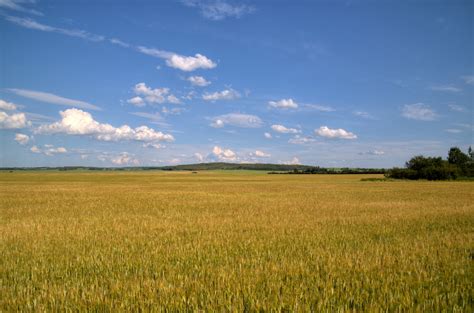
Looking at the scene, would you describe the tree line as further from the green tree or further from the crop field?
the crop field

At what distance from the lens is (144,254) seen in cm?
807

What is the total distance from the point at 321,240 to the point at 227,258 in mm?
3743

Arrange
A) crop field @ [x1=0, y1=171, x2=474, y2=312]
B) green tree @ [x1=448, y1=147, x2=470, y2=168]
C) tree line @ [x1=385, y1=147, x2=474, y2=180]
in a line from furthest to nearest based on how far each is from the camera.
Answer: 1. green tree @ [x1=448, y1=147, x2=470, y2=168]
2. tree line @ [x1=385, y1=147, x2=474, y2=180]
3. crop field @ [x1=0, y1=171, x2=474, y2=312]

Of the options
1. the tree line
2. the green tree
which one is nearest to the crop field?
the tree line

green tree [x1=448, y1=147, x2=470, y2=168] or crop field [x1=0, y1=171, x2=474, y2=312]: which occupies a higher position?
green tree [x1=448, y1=147, x2=470, y2=168]

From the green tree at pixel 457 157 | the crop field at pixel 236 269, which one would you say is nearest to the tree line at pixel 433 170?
the green tree at pixel 457 157

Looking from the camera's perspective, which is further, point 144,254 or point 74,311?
point 144,254

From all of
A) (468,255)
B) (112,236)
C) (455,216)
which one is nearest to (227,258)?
(112,236)

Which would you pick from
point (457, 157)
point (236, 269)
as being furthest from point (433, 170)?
point (236, 269)

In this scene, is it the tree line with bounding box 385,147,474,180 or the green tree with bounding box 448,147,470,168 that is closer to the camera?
the tree line with bounding box 385,147,474,180

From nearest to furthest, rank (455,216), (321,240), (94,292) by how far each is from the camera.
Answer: (94,292)
(321,240)
(455,216)

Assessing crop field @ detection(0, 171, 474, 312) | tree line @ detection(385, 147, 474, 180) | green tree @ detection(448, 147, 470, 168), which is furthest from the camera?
green tree @ detection(448, 147, 470, 168)

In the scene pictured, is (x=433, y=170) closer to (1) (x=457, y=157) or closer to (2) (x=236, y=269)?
(1) (x=457, y=157)

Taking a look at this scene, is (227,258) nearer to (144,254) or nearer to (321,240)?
(144,254)
